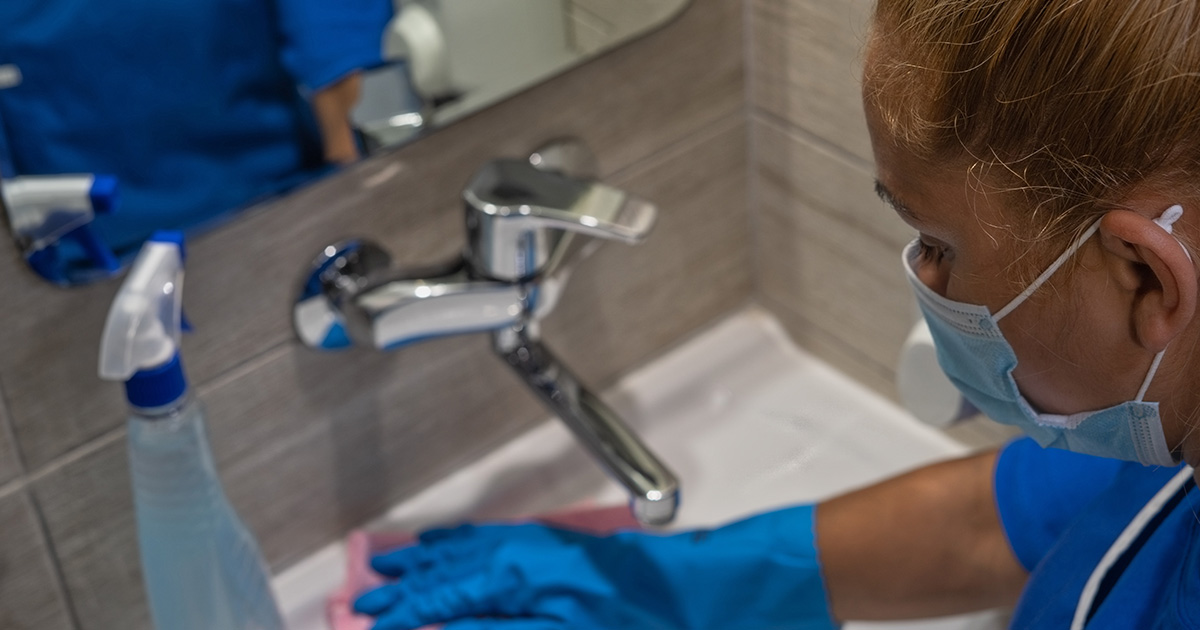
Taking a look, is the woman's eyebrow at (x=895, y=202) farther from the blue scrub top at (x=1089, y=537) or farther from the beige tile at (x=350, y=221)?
the beige tile at (x=350, y=221)

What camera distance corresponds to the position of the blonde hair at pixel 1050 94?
39 centimetres

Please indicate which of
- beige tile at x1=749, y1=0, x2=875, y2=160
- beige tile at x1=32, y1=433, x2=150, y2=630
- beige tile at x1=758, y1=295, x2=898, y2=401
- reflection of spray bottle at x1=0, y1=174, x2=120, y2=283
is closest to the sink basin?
beige tile at x1=758, y1=295, x2=898, y2=401

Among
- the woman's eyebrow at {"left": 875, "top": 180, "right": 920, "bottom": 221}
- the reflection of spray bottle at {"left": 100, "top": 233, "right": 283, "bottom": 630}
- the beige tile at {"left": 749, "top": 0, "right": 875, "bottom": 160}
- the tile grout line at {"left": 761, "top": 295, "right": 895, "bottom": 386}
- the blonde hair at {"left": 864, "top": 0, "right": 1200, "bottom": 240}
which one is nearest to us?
the blonde hair at {"left": 864, "top": 0, "right": 1200, "bottom": 240}

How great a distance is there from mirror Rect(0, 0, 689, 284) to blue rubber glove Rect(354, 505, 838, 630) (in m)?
0.29

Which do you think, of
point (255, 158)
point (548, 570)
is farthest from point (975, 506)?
point (255, 158)

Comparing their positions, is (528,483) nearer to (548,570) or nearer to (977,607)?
(548,570)

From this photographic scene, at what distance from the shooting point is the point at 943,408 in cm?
81

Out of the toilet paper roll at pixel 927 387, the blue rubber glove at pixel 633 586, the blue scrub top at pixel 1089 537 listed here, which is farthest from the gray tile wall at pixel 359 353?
the blue scrub top at pixel 1089 537

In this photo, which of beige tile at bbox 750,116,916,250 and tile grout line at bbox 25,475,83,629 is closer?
tile grout line at bbox 25,475,83,629

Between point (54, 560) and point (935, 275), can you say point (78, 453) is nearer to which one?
point (54, 560)

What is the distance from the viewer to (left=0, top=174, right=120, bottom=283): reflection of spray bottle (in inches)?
25.2

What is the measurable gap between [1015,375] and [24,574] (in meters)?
0.59

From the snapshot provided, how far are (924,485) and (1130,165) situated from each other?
1.28 ft

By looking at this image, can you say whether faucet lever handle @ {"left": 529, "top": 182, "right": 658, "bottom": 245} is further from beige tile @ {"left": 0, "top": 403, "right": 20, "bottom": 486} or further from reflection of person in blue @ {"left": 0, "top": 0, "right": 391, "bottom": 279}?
beige tile @ {"left": 0, "top": 403, "right": 20, "bottom": 486}
